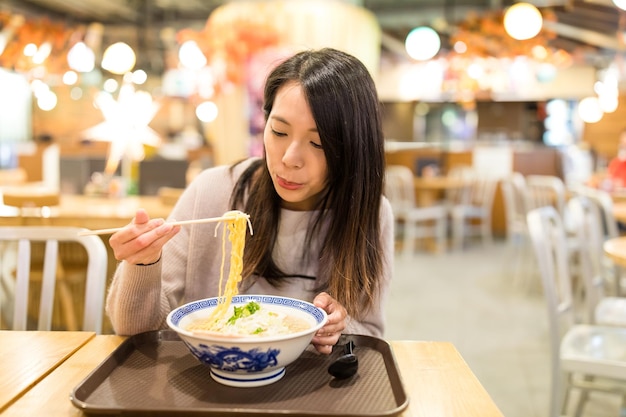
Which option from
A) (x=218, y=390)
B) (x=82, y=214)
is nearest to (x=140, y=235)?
(x=218, y=390)

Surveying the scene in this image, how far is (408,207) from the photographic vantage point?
756 centimetres

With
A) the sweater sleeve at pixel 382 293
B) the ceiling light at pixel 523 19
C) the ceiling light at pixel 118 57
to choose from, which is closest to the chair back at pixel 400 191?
the ceiling light at pixel 523 19

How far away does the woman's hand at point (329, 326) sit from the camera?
1141 mm

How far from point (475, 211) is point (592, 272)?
17.2ft

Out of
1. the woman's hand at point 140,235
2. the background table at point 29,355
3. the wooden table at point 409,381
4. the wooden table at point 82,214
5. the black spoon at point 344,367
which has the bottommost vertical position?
the wooden table at point 82,214

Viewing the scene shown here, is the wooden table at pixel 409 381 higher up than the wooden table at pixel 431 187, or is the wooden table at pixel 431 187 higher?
the wooden table at pixel 409 381

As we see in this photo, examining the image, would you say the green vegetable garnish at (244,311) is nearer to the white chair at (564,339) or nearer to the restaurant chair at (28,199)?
the white chair at (564,339)

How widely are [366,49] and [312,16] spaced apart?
1.01 meters

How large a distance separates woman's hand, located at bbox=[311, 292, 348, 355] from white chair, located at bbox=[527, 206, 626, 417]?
1123 millimetres

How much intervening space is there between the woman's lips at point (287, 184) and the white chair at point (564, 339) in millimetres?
1170

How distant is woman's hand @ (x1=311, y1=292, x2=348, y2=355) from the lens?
3.74ft

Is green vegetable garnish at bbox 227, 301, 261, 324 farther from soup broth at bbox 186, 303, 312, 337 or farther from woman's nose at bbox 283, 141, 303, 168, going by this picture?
woman's nose at bbox 283, 141, 303, 168

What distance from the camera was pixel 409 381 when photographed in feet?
3.45

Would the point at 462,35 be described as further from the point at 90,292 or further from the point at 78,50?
the point at 90,292
